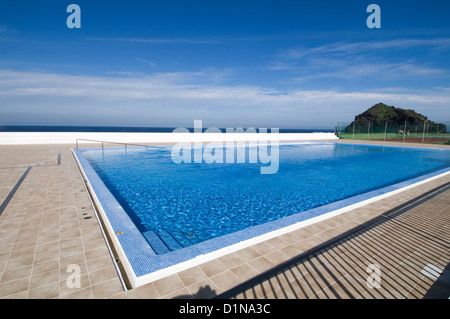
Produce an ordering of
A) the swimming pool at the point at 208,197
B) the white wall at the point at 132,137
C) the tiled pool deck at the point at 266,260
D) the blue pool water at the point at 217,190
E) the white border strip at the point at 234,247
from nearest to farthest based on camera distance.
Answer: the tiled pool deck at the point at 266,260 < the white border strip at the point at 234,247 < the swimming pool at the point at 208,197 < the blue pool water at the point at 217,190 < the white wall at the point at 132,137

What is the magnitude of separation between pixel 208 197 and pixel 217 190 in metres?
0.62

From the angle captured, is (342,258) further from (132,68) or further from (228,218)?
(132,68)

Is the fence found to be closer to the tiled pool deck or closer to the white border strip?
the tiled pool deck

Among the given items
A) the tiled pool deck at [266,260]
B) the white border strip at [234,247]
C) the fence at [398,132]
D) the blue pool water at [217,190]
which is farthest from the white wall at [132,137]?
the white border strip at [234,247]

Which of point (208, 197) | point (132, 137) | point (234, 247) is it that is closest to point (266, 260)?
point (234, 247)

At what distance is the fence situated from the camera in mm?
20969

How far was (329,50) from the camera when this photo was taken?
631 inches

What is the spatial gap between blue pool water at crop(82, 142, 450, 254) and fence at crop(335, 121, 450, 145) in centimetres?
1460

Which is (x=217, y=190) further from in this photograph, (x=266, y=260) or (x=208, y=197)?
(x=266, y=260)

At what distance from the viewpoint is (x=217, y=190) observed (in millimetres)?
6008

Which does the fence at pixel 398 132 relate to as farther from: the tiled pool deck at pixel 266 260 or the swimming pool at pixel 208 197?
the tiled pool deck at pixel 266 260

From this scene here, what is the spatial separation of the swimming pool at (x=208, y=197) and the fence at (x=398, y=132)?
14.6 meters

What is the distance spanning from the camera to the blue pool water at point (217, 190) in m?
3.97

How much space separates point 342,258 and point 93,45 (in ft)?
63.2
